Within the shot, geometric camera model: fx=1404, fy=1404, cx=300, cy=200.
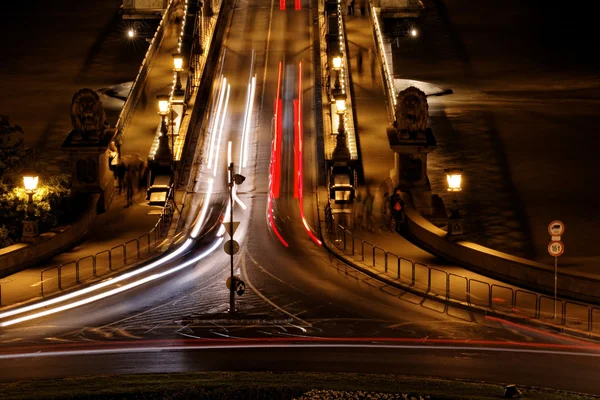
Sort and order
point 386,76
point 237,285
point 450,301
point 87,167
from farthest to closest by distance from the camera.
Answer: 1. point 386,76
2. point 87,167
3. point 450,301
4. point 237,285

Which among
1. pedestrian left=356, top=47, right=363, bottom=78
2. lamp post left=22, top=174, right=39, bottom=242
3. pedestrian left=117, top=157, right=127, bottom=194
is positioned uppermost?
pedestrian left=356, top=47, right=363, bottom=78

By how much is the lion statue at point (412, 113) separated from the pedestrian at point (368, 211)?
2346 mm

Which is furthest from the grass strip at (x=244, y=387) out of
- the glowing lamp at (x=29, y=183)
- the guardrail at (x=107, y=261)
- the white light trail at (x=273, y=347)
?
the glowing lamp at (x=29, y=183)

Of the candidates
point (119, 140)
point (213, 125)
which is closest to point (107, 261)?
point (119, 140)

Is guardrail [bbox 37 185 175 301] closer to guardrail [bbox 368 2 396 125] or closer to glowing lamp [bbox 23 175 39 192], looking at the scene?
glowing lamp [bbox 23 175 39 192]

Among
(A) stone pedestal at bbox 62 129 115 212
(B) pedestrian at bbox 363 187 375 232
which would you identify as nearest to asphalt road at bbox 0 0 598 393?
(B) pedestrian at bbox 363 187 375 232

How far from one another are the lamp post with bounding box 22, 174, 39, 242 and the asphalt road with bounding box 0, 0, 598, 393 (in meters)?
4.15

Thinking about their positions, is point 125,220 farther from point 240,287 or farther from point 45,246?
point 240,287

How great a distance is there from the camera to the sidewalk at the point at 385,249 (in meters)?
35.5

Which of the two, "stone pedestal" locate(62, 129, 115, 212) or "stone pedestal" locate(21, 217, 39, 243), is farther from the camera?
"stone pedestal" locate(62, 129, 115, 212)

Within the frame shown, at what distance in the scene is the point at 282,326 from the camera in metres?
32.7

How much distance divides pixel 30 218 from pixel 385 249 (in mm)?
10511

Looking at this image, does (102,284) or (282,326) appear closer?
(282,326)

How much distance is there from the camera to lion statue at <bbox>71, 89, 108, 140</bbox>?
4756 centimetres
